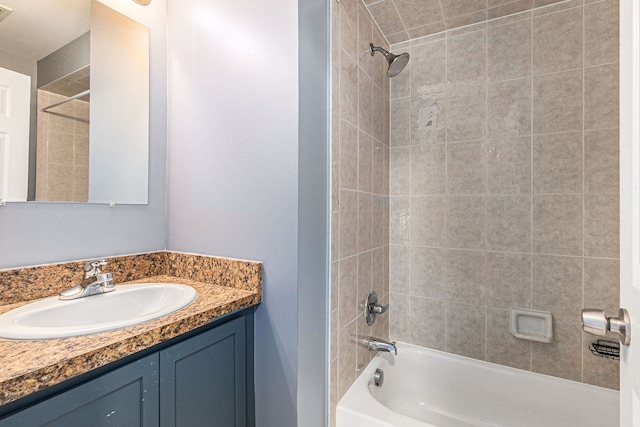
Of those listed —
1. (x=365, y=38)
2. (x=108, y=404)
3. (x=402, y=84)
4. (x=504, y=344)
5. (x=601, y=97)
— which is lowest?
(x=504, y=344)

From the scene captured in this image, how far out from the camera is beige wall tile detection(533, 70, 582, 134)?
1451 mm

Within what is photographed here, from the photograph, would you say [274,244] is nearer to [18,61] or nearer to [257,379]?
[257,379]

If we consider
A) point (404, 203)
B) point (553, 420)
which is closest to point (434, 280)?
point (404, 203)

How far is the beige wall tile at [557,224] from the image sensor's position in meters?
1.45

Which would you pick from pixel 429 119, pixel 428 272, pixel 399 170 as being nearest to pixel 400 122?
pixel 429 119

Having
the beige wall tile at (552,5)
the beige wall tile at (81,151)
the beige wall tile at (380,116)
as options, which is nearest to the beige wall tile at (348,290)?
the beige wall tile at (380,116)

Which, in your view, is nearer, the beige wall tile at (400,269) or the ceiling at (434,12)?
the ceiling at (434,12)

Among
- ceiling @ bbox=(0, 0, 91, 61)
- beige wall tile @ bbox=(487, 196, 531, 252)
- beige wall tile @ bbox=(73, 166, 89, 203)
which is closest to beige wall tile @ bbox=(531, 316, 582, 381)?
beige wall tile @ bbox=(487, 196, 531, 252)

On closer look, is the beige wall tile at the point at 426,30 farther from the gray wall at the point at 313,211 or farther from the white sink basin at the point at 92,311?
the white sink basin at the point at 92,311

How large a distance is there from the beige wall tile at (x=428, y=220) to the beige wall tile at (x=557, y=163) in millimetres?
474

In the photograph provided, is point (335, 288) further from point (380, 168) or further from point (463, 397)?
Answer: point (463, 397)

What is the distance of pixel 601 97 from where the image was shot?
1402 mm

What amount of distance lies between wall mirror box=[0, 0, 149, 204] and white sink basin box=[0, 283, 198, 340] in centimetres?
37

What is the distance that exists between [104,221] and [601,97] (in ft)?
7.37
